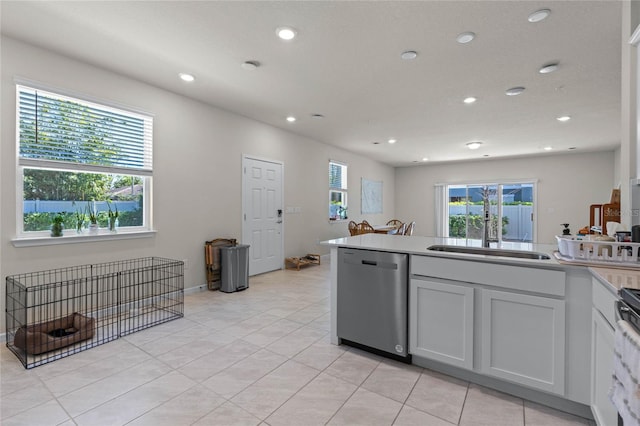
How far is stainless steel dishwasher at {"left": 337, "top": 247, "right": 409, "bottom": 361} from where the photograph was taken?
2184 millimetres

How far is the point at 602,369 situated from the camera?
1.42 m

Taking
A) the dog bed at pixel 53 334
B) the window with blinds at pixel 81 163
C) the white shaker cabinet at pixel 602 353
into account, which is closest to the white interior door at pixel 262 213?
the window with blinds at pixel 81 163

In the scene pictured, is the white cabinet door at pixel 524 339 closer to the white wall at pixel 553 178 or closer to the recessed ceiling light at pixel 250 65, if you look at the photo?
the recessed ceiling light at pixel 250 65

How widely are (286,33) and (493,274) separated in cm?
235

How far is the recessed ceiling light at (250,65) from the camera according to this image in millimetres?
3045

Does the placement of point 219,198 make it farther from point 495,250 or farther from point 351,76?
point 495,250

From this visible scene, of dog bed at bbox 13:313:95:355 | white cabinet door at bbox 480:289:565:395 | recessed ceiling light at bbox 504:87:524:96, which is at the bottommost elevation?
dog bed at bbox 13:313:95:355

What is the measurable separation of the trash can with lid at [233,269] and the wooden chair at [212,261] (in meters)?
0.07

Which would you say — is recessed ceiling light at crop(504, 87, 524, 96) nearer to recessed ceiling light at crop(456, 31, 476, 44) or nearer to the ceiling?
the ceiling

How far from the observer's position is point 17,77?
104 inches

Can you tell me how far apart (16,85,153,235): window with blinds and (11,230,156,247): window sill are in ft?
0.25

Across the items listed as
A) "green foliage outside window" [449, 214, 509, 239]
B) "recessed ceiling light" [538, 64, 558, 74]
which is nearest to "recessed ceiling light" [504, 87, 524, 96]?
"recessed ceiling light" [538, 64, 558, 74]

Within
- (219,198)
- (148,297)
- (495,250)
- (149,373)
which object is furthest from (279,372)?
(219,198)

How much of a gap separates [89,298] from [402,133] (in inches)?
207
